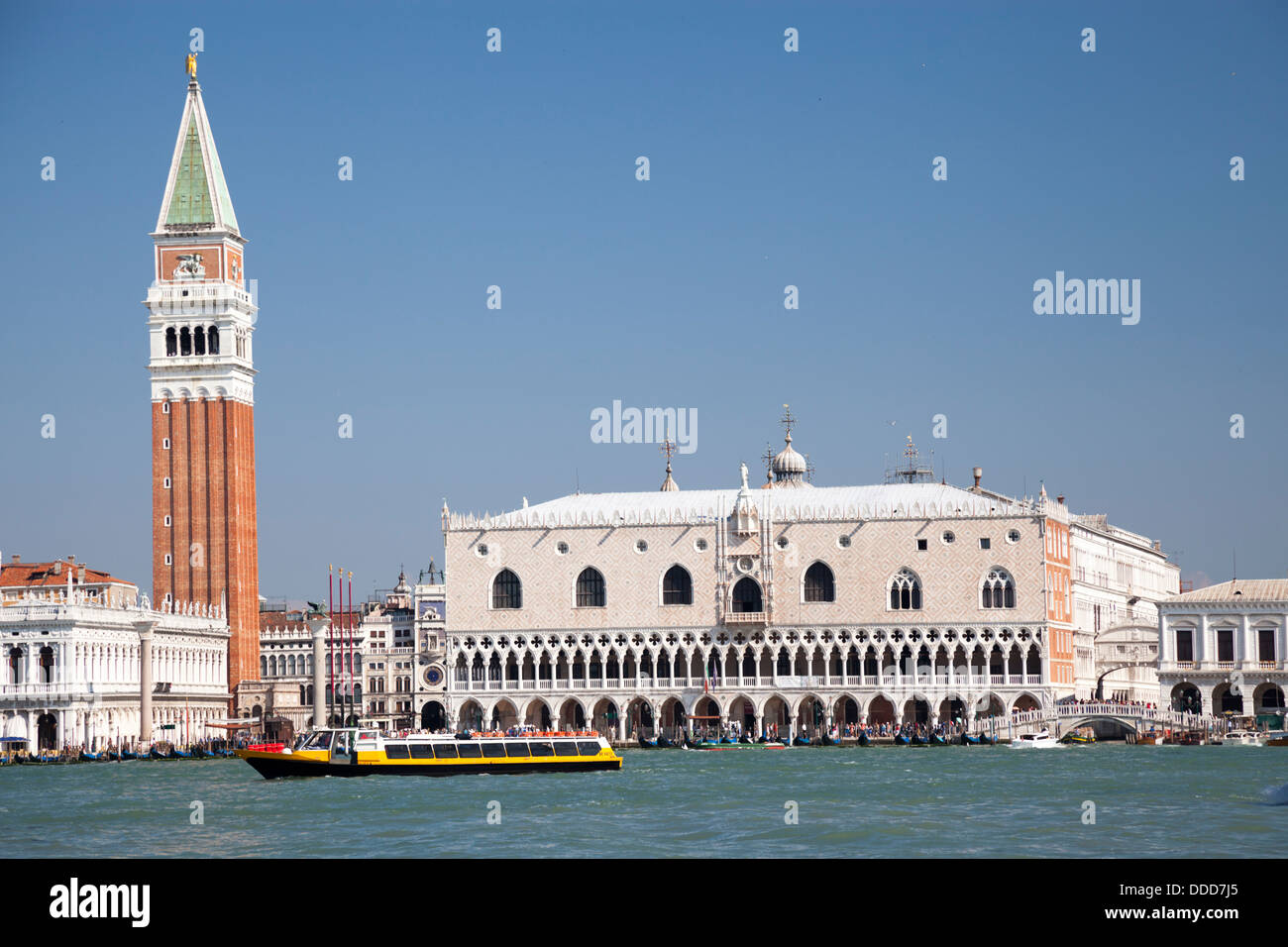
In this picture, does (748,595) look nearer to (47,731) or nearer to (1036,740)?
(1036,740)

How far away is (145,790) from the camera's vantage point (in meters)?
49.6

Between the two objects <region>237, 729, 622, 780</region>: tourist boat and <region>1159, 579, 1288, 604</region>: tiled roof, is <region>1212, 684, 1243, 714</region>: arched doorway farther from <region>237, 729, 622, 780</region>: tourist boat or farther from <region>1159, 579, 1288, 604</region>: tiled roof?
<region>237, 729, 622, 780</region>: tourist boat

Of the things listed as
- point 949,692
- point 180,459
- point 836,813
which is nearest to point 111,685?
point 180,459

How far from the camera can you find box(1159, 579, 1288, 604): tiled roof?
7912 cm

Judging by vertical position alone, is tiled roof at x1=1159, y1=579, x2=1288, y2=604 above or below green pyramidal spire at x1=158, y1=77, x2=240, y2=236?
below

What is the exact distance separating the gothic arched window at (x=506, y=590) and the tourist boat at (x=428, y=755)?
2477cm

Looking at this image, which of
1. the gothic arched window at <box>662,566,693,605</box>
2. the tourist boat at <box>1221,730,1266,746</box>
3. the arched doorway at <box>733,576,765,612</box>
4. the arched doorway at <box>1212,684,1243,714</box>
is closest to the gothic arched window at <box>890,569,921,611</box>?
the arched doorway at <box>733,576,765,612</box>

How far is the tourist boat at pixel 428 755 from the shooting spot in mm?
52250

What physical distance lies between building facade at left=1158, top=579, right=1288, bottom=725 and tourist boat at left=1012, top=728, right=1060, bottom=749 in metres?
8.68

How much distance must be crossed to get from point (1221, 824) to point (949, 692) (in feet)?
153

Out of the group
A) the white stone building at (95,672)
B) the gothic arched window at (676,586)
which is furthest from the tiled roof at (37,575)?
the gothic arched window at (676,586)

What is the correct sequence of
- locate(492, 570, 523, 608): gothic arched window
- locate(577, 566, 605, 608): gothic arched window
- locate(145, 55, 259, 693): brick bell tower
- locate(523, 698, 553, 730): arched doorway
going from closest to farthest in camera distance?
locate(577, 566, 605, 608): gothic arched window
locate(523, 698, 553, 730): arched doorway
locate(492, 570, 523, 608): gothic arched window
locate(145, 55, 259, 693): brick bell tower

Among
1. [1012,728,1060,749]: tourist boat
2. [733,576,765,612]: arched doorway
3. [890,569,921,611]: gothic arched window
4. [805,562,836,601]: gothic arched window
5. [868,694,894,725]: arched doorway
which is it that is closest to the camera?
[1012,728,1060,749]: tourist boat
